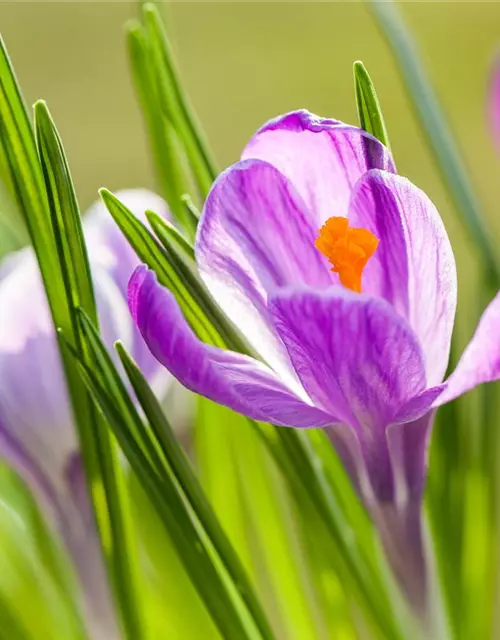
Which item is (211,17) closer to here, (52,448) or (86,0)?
(86,0)

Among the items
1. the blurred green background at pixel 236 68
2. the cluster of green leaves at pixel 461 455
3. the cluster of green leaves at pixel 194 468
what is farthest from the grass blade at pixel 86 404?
the blurred green background at pixel 236 68

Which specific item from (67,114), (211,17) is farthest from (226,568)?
(211,17)

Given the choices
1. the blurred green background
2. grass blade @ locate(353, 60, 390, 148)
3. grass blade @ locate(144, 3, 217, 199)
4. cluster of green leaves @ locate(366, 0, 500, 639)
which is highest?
the blurred green background

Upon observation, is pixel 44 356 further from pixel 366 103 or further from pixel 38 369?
pixel 366 103

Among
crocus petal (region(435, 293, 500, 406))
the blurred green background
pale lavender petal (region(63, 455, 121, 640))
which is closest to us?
crocus petal (region(435, 293, 500, 406))

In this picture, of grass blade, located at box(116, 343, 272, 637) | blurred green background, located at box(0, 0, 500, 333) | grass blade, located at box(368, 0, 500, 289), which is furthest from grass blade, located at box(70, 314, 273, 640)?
blurred green background, located at box(0, 0, 500, 333)

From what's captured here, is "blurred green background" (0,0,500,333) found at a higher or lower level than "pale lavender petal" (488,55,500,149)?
higher

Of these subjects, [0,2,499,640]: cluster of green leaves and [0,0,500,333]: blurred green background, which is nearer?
[0,2,499,640]: cluster of green leaves

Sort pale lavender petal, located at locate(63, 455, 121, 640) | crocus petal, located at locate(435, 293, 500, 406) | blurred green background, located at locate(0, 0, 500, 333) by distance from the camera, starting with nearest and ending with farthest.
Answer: crocus petal, located at locate(435, 293, 500, 406) < pale lavender petal, located at locate(63, 455, 121, 640) < blurred green background, located at locate(0, 0, 500, 333)

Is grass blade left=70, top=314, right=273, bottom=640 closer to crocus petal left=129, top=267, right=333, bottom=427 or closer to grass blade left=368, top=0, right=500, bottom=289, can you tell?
crocus petal left=129, top=267, right=333, bottom=427

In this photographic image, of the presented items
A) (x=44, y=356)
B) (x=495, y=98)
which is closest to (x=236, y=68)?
(x=495, y=98)
